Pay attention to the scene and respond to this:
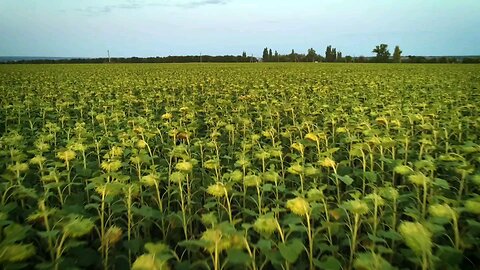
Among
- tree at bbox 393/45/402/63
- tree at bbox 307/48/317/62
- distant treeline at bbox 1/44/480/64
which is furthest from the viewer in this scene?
tree at bbox 307/48/317/62

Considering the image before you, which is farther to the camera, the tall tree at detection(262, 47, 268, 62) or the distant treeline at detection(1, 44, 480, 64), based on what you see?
the tall tree at detection(262, 47, 268, 62)

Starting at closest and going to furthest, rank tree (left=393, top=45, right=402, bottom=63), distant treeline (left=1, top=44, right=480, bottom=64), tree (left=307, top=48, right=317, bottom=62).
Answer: distant treeline (left=1, top=44, right=480, bottom=64), tree (left=393, top=45, right=402, bottom=63), tree (left=307, top=48, right=317, bottom=62)

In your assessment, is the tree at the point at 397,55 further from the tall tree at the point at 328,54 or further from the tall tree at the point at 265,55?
the tall tree at the point at 265,55

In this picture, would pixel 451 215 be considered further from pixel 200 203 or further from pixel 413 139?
pixel 413 139

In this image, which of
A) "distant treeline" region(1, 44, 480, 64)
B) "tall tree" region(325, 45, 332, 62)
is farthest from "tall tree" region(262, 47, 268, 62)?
"tall tree" region(325, 45, 332, 62)

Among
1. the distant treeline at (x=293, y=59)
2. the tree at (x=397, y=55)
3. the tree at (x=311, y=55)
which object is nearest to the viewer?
the distant treeline at (x=293, y=59)

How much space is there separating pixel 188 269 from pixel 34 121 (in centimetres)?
568

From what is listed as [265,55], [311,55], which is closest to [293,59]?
[311,55]

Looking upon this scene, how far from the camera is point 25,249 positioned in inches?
60.8

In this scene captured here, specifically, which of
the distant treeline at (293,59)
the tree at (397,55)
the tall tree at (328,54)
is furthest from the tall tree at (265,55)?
the tree at (397,55)

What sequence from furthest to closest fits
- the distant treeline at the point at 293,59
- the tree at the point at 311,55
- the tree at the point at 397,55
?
the tree at the point at 311,55 < the tree at the point at 397,55 < the distant treeline at the point at 293,59

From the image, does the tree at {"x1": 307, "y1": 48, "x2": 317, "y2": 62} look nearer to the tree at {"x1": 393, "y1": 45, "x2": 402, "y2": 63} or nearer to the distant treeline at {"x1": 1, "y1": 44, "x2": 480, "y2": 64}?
the distant treeline at {"x1": 1, "y1": 44, "x2": 480, "y2": 64}

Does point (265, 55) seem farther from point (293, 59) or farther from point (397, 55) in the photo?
point (397, 55)

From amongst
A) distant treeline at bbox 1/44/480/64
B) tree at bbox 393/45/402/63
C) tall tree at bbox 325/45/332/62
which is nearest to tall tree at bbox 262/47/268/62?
distant treeline at bbox 1/44/480/64
